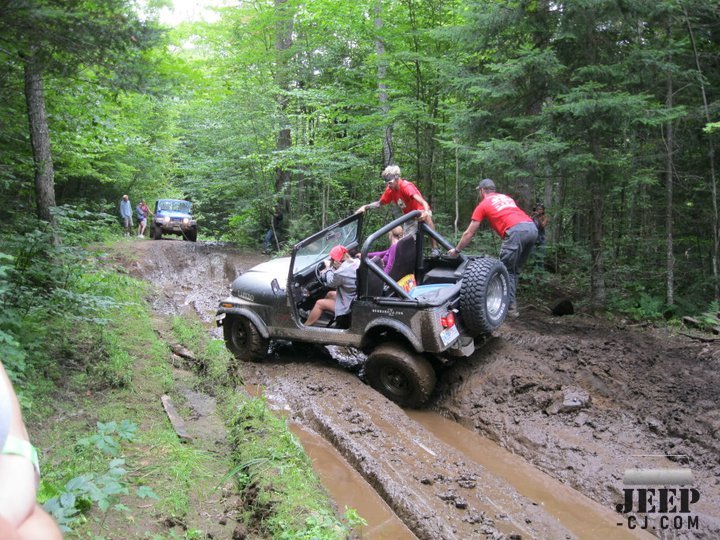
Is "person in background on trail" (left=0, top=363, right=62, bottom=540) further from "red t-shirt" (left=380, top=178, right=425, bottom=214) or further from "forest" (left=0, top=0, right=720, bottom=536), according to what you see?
"red t-shirt" (left=380, top=178, right=425, bottom=214)

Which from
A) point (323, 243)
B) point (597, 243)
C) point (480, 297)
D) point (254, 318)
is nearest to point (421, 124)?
point (597, 243)

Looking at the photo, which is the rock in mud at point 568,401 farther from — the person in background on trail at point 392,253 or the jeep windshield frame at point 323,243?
the jeep windshield frame at point 323,243

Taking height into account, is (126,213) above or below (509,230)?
above

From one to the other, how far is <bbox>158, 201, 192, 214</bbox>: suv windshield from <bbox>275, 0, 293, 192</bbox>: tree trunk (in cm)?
458

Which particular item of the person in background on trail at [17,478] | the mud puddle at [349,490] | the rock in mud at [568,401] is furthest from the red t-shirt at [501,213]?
the person in background on trail at [17,478]

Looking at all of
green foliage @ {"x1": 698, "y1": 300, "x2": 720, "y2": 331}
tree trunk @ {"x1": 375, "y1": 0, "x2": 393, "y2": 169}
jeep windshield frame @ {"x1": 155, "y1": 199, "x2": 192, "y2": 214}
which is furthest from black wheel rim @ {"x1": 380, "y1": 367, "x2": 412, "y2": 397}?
jeep windshield frame @ {"x1": 155, "y1": 199, "x2": 192, "y2": 214}

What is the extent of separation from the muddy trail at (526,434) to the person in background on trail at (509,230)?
39.4 inches

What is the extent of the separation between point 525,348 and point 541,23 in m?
5.70

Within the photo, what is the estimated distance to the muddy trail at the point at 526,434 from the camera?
3.79m

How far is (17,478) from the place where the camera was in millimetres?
977

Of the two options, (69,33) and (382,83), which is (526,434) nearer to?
(69,33)

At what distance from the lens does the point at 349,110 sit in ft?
53.4

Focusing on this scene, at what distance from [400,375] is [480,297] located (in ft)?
4.31

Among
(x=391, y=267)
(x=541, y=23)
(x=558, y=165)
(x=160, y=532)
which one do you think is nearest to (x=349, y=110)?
(x=541, y=23)
